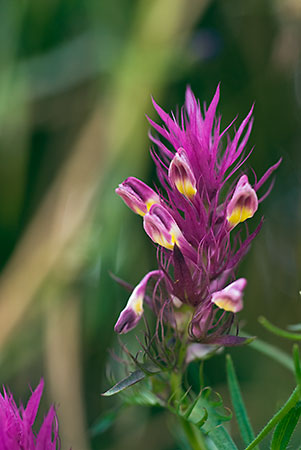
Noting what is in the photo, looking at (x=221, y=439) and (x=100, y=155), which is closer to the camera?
(x=221, y=439)

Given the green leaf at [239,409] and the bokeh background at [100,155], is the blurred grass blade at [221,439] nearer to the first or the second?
the green leaf at [239,409]

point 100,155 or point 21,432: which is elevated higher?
point 100,155

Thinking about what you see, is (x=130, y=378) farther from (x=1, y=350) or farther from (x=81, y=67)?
(x=81, y=67)

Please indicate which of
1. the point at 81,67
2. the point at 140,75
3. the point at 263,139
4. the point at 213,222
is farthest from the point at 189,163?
the point at 81,67

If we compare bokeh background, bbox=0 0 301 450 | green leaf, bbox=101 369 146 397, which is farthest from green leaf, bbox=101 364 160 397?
bokeh background, bbox=0 0 301 450

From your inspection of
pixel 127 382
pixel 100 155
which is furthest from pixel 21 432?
pixel 100 155

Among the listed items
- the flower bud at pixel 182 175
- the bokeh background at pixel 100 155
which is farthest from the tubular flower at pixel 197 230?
the bokeh background at pixel 100 155

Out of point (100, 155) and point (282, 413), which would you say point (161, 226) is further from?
point (100, 155)
